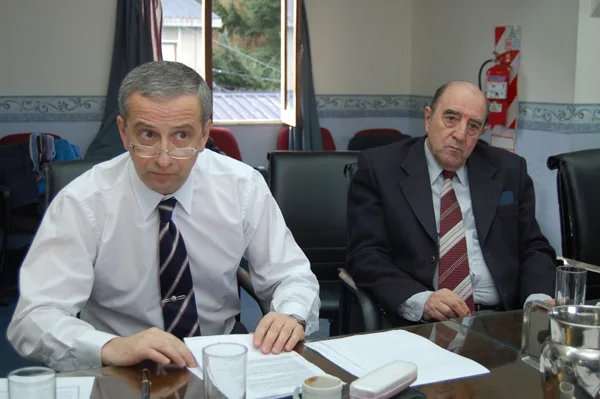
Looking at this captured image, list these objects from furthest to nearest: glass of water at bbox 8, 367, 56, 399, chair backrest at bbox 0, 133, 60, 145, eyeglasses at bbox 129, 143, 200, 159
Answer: chair backrest at bbox 0, 133, 60, 145 < eyeglasses at bbox 129, 143, 200, 159 < glass of water at bbox 8, 367, 56, 399

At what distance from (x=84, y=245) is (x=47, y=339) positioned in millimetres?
254

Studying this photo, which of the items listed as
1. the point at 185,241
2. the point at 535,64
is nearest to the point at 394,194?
the point at 185,241

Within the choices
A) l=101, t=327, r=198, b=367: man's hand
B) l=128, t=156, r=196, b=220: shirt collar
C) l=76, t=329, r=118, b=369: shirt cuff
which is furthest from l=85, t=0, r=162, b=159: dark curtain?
l=101, t=327, r=198, b=367: man's hand

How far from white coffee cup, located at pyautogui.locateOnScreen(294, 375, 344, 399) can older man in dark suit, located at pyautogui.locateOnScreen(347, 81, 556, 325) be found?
1.07 metres

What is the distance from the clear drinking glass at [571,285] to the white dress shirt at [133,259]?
0.57m

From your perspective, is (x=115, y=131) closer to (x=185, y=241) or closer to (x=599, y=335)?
(x=185, y=241)

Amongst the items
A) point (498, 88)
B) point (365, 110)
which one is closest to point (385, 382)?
point (498, 88)

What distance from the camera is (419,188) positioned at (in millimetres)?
2240

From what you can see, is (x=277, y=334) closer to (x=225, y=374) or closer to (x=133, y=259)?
(x=225, y=374)

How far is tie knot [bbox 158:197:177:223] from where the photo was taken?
172 centimetres

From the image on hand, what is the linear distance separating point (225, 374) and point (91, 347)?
43cm

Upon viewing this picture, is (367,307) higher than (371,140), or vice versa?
(371,140)

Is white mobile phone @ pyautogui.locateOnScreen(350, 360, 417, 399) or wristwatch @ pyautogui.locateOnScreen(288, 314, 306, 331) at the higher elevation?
white mobile phone @ pyautogui.locateOnScreen(350, 360, 417, 399)

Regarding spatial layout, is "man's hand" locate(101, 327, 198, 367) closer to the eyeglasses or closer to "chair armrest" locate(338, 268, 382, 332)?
the eyeglasses
